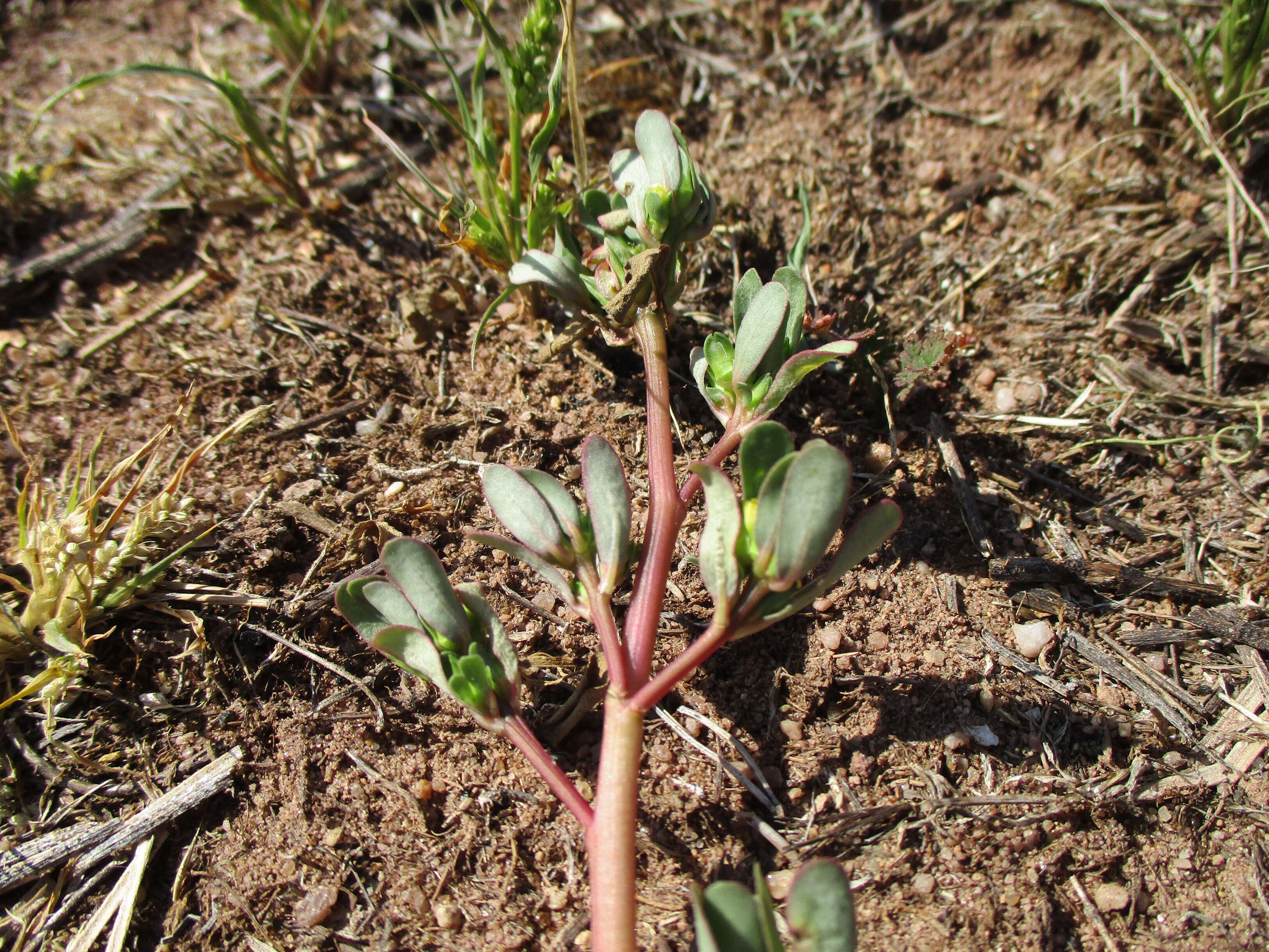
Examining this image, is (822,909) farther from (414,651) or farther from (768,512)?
(414,651)

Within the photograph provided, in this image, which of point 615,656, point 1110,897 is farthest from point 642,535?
point 1110,897

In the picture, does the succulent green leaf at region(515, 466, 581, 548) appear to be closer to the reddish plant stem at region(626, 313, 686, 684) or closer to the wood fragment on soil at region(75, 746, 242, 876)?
the reddish plant stem at region(626, 313, 686, 684)

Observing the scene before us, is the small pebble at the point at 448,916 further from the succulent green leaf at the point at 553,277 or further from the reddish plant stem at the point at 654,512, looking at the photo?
the succulent green leaf at the point at 553,277

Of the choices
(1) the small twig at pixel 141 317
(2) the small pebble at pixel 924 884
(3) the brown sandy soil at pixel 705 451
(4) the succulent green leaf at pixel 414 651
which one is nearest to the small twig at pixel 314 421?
(3) the brown sandy soil at pixel 705 451

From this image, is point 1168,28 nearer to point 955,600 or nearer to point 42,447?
point 955,600

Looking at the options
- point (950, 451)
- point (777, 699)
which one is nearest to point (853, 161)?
point (950, 451)

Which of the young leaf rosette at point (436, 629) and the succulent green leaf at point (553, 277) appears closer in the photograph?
the young leaf rosette at point (436, 629)
